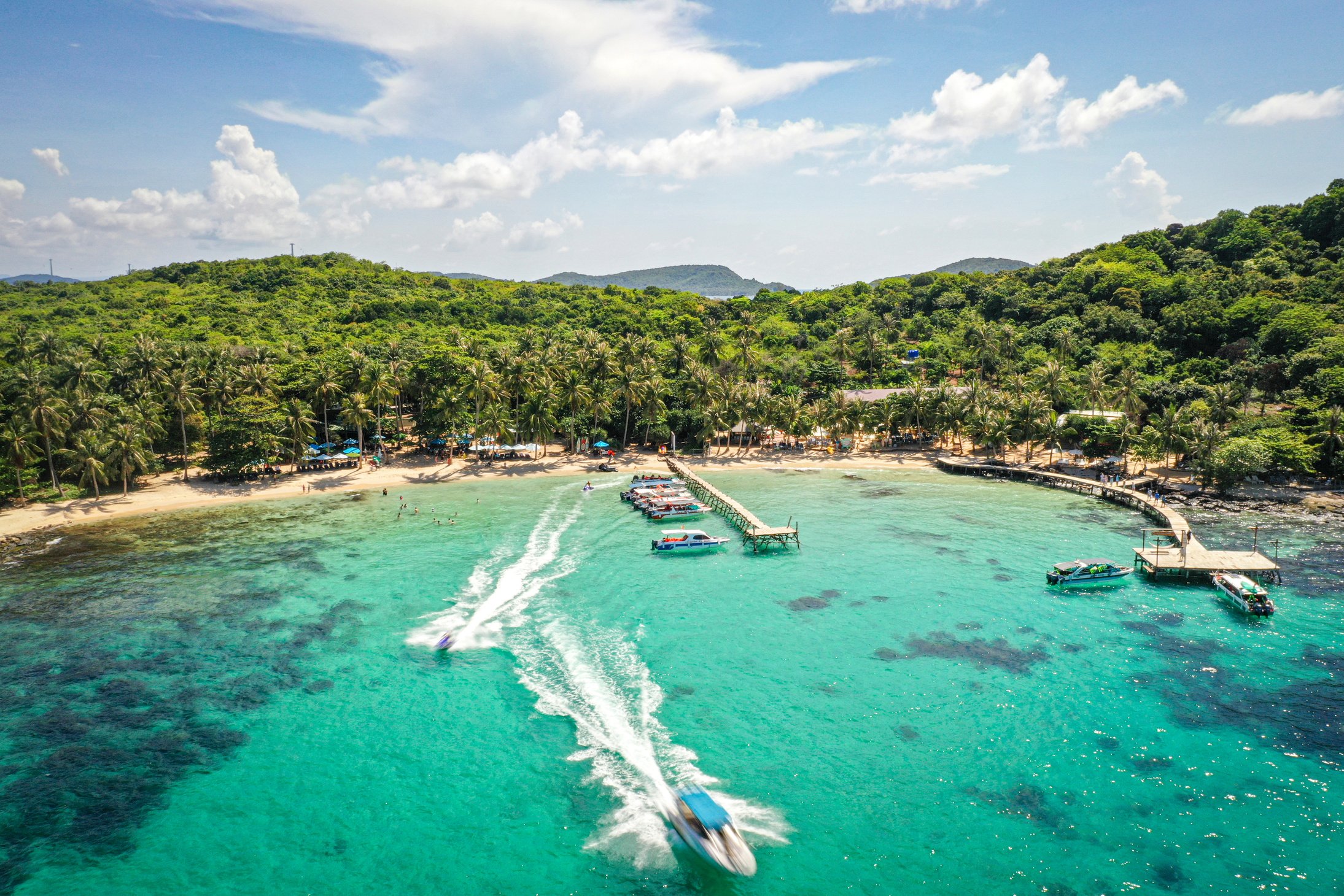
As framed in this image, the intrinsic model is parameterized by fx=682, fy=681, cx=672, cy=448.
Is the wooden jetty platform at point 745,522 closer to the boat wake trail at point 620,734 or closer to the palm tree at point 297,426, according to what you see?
the boat wake trail at point 620,734

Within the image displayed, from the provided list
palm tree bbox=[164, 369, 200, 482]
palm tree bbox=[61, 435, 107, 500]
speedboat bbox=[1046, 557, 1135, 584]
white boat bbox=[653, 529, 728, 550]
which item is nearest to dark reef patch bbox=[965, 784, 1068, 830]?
speedboat bbox=[1046, 557, 1135, 584]

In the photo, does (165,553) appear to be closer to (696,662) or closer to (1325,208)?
(696,662)

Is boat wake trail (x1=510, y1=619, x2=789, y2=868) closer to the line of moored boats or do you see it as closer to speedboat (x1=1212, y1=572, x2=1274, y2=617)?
the line of moored boats

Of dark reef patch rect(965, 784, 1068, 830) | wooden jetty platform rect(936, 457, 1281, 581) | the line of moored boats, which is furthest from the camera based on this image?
wooden jetty platform rect(936, 457, 1281, 581)

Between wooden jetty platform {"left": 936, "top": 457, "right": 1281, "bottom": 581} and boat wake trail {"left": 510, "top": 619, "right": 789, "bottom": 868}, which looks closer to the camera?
boat wake trail {"left": 510, "top": 619, "right": 789, "bottom": 868}

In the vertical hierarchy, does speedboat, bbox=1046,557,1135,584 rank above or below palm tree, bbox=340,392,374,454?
below

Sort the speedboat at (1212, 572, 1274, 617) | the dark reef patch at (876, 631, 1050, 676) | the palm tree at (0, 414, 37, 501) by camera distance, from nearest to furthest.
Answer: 1. the dark reef patch at (876, 631, 1050, 676)
2. the speedboat at (1212, 572, 1274, 617)
3. the palm tree at (0, 414, 37, 501)

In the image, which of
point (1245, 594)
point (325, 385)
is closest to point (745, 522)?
point (1245, 594)

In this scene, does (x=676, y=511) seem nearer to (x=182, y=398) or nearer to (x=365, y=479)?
(x=365, y=479)

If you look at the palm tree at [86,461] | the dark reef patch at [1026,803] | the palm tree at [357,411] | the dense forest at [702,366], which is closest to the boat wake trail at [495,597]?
the dark reef patch at [1026,803]
